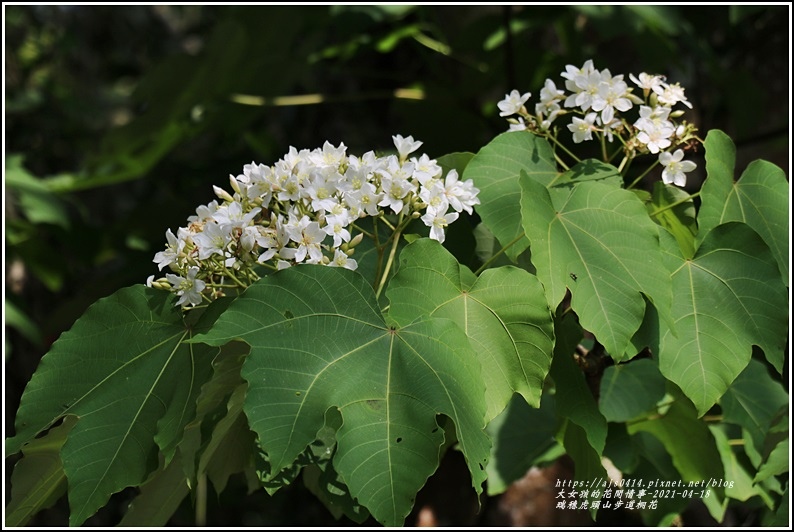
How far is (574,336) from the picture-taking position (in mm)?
1057

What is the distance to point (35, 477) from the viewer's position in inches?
41.4

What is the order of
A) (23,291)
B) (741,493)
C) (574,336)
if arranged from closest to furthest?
(574,336)
(741,493)
(23,291)

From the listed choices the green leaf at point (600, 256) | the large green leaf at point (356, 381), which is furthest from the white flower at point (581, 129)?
the large green leaf at point (356, 381)

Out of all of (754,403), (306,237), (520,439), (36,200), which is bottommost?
(36,200)

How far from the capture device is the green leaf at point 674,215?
1.10 meters

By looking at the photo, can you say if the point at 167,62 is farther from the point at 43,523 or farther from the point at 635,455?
the point at 635,455

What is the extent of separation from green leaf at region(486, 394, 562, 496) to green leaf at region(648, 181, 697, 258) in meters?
0.57

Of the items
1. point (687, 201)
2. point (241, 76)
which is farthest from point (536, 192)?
point (241, 76)

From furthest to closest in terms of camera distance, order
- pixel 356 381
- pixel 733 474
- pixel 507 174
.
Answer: pixel 733 474, pixel 507 174, pixel 356 381

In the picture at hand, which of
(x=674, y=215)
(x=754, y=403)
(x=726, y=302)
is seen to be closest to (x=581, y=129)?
(x=674, y=215)

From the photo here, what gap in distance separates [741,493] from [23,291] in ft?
8.82

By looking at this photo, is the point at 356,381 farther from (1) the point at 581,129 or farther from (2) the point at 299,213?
(1) the point at 581,129

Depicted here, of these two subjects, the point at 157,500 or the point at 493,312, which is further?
the point at 157,500

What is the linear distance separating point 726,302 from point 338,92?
2600mm
